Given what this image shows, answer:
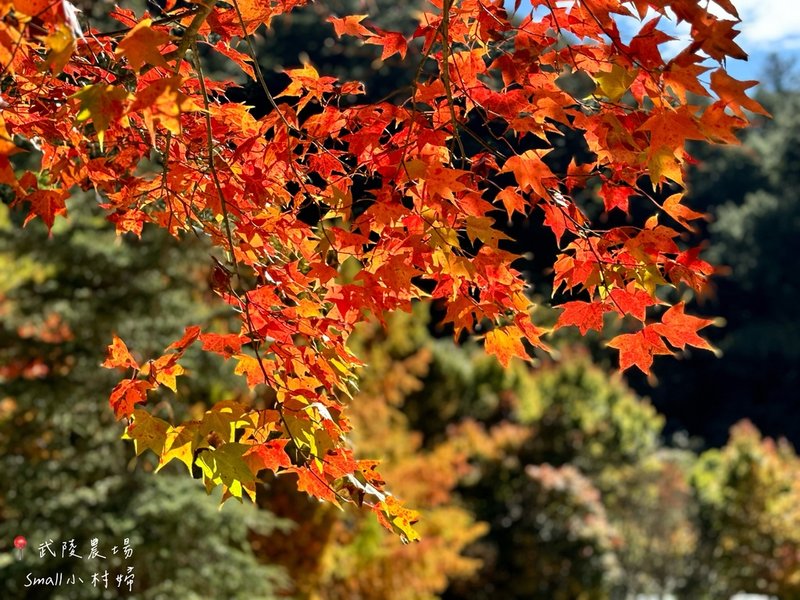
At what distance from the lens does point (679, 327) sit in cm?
137

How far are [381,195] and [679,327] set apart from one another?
48 centimetres

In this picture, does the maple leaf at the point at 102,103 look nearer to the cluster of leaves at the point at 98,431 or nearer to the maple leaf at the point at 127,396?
the maple leaf at the point at 127,396

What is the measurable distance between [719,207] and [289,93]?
2716 centimetres

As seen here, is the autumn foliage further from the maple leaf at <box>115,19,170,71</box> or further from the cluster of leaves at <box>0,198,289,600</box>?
the cluster of leaves at <box>0,198,289,600</box>

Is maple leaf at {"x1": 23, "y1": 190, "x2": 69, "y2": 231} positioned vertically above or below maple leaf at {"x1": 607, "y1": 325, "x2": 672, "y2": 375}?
below

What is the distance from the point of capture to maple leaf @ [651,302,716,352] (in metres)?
1.35

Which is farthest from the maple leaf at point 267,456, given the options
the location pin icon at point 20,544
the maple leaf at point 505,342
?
the location pin icon at point 20,544

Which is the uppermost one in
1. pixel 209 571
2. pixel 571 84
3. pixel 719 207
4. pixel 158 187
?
pixel 719 207

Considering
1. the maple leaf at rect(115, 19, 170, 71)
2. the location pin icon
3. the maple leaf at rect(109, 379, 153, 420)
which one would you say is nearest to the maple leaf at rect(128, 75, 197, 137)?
the maple leaf at rect(115, 19, 170, 71)

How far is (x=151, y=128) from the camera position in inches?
36.6

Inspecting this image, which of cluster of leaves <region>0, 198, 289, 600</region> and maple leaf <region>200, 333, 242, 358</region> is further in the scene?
cluster of leaves <region>0, 198, 289, 600</region>

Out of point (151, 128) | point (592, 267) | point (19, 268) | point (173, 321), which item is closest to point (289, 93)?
point (592, 267)

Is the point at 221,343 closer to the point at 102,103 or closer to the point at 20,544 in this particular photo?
the point at 102,103

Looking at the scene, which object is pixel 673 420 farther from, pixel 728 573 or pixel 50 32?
pixel 50 32
